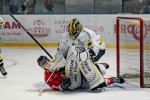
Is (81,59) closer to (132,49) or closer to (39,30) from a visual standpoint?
(132,49)

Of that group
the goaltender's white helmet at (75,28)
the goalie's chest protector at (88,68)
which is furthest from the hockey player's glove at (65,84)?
the goaltender's white helmet at (75,28)

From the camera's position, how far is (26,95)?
561cm

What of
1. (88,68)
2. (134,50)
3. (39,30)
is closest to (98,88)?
(88,68)

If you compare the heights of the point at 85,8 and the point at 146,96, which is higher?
the point at 85,8

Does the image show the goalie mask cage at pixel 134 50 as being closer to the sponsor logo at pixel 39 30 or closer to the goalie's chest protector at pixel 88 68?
the goalie's chest protector at pixel 88 68

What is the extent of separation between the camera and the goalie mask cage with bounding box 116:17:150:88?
6.09 metres

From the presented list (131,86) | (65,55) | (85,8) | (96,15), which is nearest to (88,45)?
(65,55)

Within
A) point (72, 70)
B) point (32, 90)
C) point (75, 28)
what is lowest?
point (32, 90)

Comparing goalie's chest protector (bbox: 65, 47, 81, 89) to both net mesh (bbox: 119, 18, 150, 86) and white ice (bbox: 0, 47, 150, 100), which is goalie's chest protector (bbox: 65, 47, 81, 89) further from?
net mesh (bbox: 119, 18, 150, 86)

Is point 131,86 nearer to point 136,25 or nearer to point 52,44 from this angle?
point 136,25

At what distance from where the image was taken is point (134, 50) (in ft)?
21.7

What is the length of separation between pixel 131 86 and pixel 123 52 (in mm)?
924

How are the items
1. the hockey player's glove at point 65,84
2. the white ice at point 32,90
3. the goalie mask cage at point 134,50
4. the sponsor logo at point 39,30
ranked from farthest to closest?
the sponsor logo at point 39,30 → the goalie mask cage at point 134,50 → the hockey player's glove at point 65,84 → the white ice at point 32,90

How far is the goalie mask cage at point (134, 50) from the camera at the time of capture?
609 centimetres
